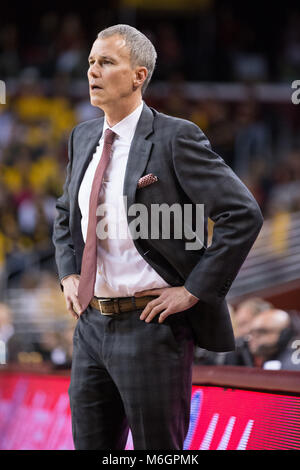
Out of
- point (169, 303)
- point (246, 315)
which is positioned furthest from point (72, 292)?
point (246, 315)

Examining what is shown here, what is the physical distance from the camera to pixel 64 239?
2898 millimetres

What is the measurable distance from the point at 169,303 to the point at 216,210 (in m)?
0.31

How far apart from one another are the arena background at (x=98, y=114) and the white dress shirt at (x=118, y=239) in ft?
6.74

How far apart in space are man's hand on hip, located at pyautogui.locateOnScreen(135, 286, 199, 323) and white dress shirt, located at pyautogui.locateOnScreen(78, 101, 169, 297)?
0.07m

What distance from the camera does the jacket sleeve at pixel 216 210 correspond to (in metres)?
2.51

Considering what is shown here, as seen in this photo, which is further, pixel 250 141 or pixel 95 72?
pixel 250 141

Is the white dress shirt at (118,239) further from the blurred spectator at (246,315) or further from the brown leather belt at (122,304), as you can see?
the blurred spectator at (246,315)

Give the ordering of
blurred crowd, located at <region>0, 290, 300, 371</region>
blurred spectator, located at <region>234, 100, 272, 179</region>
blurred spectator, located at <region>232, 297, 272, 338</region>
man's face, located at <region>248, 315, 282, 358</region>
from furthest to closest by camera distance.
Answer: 1. blurred spectator, located at <region>234, 100, 272, 179</region>
2. blurred spectator, located at <region>232, 297, 272, 338</region>
3. man's face, located at <region>248, 315, 282, 358</region>
4. blurred crowd, located at <region>0, 290, 300, 371</region>

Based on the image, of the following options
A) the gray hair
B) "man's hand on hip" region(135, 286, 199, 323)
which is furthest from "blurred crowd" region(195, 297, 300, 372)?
the gray hair

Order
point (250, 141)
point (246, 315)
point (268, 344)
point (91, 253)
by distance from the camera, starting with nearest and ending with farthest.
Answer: point (91, 253)
point (268, 344)
point (246, 315)
point (250, 141)

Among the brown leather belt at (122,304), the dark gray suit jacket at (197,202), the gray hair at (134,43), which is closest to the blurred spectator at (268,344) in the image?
the dark gray suit jacket at (197,202)

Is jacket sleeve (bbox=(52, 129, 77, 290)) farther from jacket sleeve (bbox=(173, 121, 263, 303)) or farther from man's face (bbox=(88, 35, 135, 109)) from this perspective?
jacket sleeve (bbox=(173, 121, 263, 303))

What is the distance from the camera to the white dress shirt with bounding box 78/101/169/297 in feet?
8.54

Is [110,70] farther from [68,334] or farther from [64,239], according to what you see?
[68,334]
